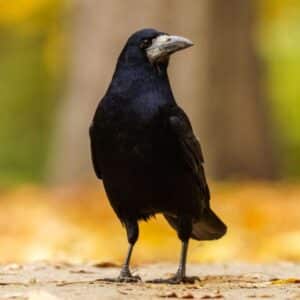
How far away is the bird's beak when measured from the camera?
6.80m

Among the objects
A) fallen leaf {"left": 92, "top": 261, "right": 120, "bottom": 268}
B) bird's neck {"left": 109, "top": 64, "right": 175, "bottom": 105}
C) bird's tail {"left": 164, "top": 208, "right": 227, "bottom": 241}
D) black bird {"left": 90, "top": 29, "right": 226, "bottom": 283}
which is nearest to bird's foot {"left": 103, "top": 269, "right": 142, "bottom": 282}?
black bird {"left": 90, "top": 29, "right": 226, "bottom": 283}

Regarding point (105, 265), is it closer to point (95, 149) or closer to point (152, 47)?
point (95, 149)

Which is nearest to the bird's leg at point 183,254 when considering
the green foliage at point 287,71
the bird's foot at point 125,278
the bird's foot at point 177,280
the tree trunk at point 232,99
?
the bird's foot at point 177,280

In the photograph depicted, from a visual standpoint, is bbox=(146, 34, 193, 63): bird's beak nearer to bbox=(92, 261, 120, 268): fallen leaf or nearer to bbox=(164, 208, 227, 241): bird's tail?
bbox=(164, 208, 227, 241): bird's tail

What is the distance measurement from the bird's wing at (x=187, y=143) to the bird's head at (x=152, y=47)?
0.32 m

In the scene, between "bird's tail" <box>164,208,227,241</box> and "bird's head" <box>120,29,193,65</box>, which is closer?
"bird's head" <box>120,29,193,65</box>

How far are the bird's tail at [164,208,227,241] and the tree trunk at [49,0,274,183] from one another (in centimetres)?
815

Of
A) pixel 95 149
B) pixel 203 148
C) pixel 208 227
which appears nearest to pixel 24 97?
pixel 203 148

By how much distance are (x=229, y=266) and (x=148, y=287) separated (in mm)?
2019

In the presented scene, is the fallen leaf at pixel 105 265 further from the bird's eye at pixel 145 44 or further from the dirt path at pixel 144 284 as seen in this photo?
the bird's eye at pixel 145 44

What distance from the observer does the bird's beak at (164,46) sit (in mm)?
6805

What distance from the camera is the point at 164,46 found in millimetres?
6859

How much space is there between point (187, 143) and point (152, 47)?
1.79ft

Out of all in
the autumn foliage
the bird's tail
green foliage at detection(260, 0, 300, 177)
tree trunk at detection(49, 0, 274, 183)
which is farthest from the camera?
green foliage at detection(260, 0, 300, 177)
